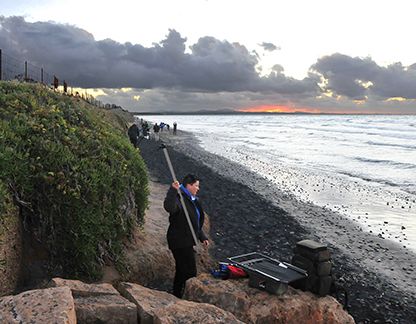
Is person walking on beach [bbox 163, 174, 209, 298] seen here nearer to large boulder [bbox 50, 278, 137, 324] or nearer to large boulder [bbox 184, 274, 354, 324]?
large boulder [bbox 184, 274, 354, 324]

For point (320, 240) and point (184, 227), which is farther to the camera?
point (320, 240)

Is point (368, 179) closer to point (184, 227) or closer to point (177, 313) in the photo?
point (184, 227)

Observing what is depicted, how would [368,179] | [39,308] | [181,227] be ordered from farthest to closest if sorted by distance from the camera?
1. [368,179]
2. [181,227]
3. [39,308]

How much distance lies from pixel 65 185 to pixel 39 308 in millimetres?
3664

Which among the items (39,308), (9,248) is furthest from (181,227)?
(39,308)

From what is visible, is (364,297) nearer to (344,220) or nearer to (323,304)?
(323,304)

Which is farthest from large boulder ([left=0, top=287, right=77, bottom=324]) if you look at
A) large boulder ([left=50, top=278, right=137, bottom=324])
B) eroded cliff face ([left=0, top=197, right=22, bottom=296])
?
eroded cliff face ([left=0, top=197, right=22, bottom=296])

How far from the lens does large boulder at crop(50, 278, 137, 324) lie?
514 cm

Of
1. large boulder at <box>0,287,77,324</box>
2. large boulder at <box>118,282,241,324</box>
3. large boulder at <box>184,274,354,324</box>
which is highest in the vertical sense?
large boulder at <box>0,287,77,324</box>

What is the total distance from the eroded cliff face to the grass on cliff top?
15.1 inches

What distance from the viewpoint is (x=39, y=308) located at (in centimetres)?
431

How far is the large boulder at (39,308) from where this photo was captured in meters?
4.14

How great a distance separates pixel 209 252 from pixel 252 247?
1.71 meters

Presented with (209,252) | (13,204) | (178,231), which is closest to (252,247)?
(209,252)
